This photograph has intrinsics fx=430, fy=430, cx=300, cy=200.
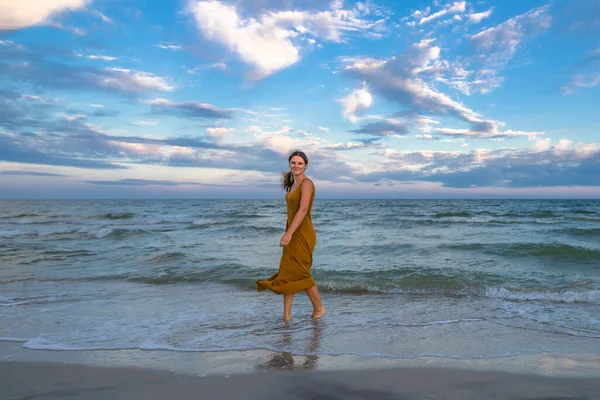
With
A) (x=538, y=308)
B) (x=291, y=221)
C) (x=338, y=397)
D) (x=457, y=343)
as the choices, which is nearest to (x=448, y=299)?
(x=538, y=308)

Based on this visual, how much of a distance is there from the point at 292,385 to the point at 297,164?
2.60m

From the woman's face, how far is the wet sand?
2.38 meters

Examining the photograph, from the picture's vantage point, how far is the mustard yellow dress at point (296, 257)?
526cm

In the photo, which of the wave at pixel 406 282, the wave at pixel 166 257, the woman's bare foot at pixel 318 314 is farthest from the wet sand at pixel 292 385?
the wave at pixel 166 257

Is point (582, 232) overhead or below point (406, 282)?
overhead

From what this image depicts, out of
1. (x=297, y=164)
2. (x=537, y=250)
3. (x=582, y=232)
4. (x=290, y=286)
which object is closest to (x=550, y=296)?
(x=290, y=286)

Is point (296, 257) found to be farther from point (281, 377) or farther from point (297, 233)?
point (281, 377)

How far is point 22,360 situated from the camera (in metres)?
4.13

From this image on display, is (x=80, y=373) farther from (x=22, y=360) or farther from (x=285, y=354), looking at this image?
(x=285, y=354)

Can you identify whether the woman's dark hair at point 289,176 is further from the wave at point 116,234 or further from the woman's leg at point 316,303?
the wave at point 116,234

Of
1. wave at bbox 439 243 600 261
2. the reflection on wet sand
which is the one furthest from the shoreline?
wave at bbox 439 243 600 261

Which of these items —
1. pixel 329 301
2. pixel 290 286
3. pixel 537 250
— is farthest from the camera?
pixel 537 250

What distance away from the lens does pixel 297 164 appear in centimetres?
521

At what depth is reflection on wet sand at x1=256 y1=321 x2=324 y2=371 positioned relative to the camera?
3.92 meters
